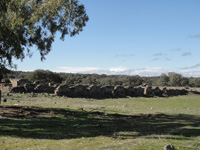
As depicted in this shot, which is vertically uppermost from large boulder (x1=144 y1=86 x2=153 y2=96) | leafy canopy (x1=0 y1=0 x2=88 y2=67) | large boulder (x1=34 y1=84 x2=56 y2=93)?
leafy canopy (x1=0 y1=0 x2=88 y2=67)

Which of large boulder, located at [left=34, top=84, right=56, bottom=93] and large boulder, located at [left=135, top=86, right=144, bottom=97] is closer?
large boulder, located at [left=34, top=84, right=56, bottom=93]

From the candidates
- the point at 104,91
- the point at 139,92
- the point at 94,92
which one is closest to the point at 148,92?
the point at 139,92

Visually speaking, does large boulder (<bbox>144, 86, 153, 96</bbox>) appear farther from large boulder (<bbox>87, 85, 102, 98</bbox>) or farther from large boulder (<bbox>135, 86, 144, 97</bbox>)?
large boulder (<bbox>87, 85, 102, 98</bbox>)

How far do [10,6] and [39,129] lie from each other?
27.0 feet

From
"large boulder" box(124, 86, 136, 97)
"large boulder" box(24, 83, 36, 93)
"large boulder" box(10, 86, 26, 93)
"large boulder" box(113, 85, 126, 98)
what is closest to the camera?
"large boulder" box(10, 86, 26, 93)

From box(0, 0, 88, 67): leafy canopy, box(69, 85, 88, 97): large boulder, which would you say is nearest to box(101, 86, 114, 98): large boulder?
box(69, 85, 88, 97): large boulder

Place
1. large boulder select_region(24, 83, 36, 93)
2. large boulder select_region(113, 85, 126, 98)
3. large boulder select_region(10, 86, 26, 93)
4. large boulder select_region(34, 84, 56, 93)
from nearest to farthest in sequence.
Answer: large boulder select_region(10, 86, 26, 93) → large boulder select_region(24, 83, 36, 93) → large boulder select_region(34, 84, 56, 93) → large boulder select_region(113, 85, 126, 98)

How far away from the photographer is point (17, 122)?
561 inches

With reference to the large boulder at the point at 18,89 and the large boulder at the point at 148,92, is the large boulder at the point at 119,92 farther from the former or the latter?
the large boulder at the point at 18,89

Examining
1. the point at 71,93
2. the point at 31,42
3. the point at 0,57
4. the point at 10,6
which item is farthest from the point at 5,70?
the point at 71,93

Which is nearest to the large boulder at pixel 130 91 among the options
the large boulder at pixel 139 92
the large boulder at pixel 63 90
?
the large boulder at pixel 139 92

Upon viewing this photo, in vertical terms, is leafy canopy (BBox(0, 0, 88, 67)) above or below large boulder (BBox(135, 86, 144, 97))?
above

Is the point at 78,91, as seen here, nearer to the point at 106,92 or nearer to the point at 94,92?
the point at 94,92

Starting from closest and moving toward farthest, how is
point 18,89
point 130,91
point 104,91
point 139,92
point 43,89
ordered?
point 18,89, point 43,89, point 104,91, point 130,91, point 139,92
